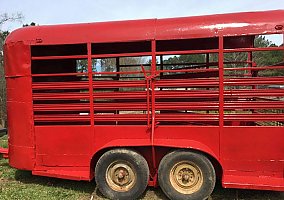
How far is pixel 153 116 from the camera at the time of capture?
14.9ft

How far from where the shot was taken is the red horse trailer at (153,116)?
4320 mm

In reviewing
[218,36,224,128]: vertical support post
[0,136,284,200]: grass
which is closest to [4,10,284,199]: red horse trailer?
[218,36,224,128]: vertical support post

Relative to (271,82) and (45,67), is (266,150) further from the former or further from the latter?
(45,67)

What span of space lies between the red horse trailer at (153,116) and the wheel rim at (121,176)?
1 cm

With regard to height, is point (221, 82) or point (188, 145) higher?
point (221, 82)

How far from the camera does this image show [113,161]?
456 centimetres

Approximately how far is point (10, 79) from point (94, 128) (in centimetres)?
158

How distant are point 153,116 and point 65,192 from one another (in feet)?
5.90

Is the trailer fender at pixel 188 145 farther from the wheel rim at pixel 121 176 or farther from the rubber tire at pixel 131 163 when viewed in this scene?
the wheel rim at pixel 121 176

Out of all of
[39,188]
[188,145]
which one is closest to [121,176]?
[188,145]

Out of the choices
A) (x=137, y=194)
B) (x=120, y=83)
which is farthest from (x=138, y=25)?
(x=137, y=194)

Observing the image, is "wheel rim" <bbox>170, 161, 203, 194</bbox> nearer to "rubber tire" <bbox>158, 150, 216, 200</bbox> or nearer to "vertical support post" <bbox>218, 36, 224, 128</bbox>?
"rubber tire" <bbox>158, 150, 216, 200</bbox>

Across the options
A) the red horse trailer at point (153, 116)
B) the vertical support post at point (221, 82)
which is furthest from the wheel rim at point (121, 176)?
the vertical support post at point (221, 82)

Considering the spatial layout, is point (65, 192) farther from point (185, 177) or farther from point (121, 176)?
point (185, 177)
